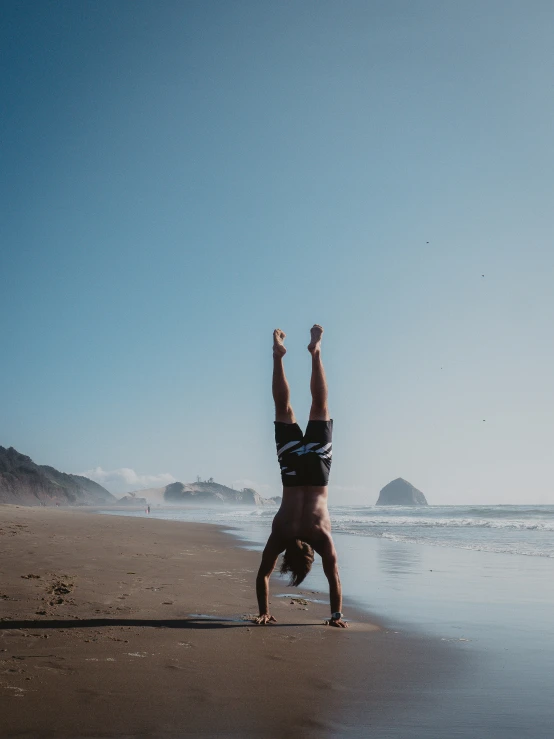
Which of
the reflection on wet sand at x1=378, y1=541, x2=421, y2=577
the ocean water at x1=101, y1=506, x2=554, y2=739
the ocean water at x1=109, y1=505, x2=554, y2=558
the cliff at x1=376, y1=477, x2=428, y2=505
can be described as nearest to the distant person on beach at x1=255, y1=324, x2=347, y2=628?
the ocean water at x1=101, y1=506, x2=554, y2=739

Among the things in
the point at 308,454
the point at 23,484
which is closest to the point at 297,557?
the point at 308,454

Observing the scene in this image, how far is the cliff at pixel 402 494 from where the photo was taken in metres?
191

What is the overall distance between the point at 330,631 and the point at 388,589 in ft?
10.9

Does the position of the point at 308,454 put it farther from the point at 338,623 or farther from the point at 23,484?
the point at 23,484

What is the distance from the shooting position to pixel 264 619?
5.63 m

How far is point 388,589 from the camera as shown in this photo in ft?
27.6

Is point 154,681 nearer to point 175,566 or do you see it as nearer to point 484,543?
point 175,566

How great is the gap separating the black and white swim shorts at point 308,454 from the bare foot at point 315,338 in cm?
84

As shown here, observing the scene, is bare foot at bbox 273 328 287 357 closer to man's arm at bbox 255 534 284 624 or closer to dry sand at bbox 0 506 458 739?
man's arm at bbox 255 534 284 624

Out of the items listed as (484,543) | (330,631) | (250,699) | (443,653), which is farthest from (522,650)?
(484,543)

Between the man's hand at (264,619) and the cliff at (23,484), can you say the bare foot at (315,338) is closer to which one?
the man's hand at (264,619)

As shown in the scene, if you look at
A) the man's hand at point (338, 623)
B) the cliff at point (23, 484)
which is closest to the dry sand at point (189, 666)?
the man's hand at point (338, 623)

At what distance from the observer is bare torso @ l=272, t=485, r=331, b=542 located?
5.65 meters

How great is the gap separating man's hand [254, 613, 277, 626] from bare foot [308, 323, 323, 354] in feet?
9.03
